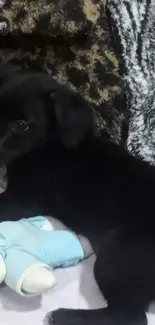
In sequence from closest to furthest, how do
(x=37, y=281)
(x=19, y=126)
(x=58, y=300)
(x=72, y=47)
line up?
1. (x=37, y=281)
2. (x=58, y=300)
3. (x=19, y=126)
4. (x=72, y=47)

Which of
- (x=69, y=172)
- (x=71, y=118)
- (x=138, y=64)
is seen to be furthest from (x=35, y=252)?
(x=138, y=64)

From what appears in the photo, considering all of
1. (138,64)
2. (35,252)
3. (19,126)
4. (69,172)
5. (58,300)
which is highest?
(138,64)

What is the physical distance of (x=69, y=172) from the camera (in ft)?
5.37

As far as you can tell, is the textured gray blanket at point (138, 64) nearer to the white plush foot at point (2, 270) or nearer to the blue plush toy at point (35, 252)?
the blue plush toy at point (35, 252)

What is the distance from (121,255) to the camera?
1388 millimetres

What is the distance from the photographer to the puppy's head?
163cm

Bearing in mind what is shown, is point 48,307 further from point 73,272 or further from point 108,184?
point 108,184

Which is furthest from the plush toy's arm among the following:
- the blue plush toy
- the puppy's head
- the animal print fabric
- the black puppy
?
the animal print fabric

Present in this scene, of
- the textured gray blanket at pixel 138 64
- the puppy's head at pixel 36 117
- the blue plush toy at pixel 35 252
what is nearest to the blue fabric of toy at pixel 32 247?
the blue plush toy at pixel 35 252

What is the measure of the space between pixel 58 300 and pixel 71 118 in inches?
19.5

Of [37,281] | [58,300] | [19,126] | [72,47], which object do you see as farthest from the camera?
[72,47]

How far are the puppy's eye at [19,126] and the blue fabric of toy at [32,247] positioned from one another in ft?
0.81

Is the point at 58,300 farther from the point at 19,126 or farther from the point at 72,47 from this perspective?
the point at 72,47

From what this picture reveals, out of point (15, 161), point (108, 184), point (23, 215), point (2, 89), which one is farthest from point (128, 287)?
point (2, 89)
